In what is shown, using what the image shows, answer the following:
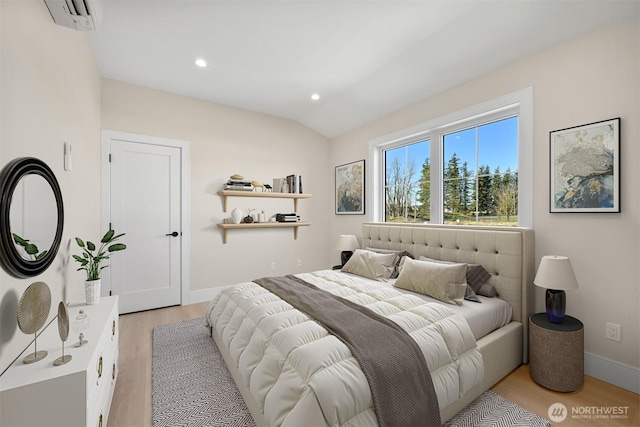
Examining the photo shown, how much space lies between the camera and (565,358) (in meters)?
1.84

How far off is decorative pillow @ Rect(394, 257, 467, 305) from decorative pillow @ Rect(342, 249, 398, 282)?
0.36 meters

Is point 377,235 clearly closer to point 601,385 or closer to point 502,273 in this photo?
point 502,273

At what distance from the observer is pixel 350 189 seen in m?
4.40

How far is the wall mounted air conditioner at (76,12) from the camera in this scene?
1595mm

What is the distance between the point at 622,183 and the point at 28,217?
3.53 m

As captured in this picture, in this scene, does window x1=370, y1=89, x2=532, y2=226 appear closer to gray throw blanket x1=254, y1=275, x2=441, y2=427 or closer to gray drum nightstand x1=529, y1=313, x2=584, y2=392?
gray drum nightstand x1=529, y1=313, x2=584, y2=392

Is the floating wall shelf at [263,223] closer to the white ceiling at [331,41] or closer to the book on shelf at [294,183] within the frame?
Answer: the book on shelf at [294,183]

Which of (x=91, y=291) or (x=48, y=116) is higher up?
(x=48, y=116)

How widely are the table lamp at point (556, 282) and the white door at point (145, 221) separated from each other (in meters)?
3.77

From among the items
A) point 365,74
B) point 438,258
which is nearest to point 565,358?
point 438,258

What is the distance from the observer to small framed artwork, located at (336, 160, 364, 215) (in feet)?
13.8

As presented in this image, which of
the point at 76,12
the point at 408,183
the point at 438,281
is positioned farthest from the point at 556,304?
the point at 76,12

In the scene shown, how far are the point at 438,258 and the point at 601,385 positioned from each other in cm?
139

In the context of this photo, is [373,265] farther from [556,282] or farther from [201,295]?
[201,295]
